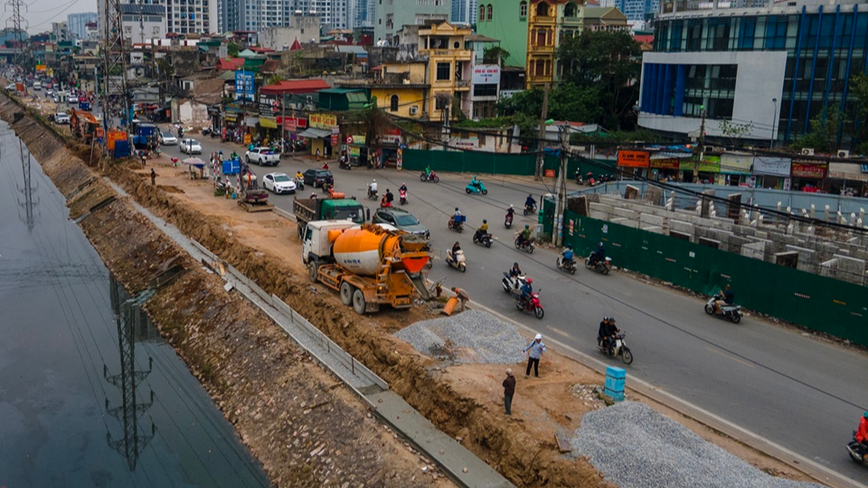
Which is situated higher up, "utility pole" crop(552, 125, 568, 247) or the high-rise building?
the high-rise building

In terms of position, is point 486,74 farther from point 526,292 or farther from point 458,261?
point 526,292

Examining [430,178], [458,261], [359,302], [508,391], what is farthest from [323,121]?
[508,391]

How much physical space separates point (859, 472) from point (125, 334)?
2528 centimetres

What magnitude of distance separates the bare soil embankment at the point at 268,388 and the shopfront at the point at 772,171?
119 ft

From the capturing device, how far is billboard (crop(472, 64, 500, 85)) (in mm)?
73750

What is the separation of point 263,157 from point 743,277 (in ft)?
135

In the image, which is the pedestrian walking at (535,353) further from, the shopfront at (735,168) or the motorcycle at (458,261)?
the shopfront at (735,168)

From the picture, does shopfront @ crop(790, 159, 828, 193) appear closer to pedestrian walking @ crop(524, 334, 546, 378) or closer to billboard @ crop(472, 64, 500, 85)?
billboard @ crop(472, 64, 500, 85)

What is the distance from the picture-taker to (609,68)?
74.4 metres

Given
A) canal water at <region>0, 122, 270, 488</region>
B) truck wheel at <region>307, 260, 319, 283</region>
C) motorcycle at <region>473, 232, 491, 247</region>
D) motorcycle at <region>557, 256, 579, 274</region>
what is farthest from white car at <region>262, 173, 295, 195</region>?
motorcycle at <region>557, 256, 579, 274</region>

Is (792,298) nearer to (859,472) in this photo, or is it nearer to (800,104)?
(859,472)

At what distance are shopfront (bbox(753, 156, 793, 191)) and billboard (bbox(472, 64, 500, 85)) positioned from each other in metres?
32.2

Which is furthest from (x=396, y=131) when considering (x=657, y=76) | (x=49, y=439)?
(x=49, y=439)

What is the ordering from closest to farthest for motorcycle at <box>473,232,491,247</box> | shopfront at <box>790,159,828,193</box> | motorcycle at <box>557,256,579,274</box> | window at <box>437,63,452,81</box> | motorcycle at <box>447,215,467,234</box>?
motorcycle at <box>557,256,579,274</box>
motorcycle at <box>473,232,491,247</box>
motorcycle at <box>447,215,467,234</box>
shopfront at <box>790,159,828,193</box>
window at <box>437,63,452,81</box>
